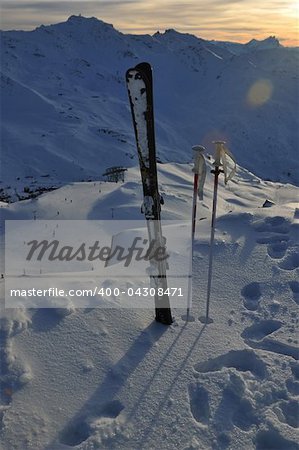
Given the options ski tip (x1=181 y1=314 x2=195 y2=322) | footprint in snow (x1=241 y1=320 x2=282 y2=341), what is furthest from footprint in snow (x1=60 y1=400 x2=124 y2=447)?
footprint in snow (x1=241 y1=320 x2=282 y2=341)

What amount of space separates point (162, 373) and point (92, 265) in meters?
4.08

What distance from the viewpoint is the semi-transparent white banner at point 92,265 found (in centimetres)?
573

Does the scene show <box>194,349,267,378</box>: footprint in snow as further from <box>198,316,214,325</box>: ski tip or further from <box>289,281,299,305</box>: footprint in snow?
<box>289,281,299,305</box>: footprint in snow

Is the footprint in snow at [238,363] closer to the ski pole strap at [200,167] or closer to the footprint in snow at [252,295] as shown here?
the footprint in snow at [252,295]

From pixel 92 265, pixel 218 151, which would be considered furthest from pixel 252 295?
pixel 92 265

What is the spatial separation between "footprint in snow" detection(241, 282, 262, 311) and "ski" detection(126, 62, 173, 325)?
50.9 inches

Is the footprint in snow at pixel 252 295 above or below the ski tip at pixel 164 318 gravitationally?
below

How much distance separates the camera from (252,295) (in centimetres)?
646

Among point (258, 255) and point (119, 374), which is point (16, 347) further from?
point (258, 255)

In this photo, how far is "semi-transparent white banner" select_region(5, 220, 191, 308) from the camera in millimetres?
5727

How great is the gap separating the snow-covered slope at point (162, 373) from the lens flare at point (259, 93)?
236 ft

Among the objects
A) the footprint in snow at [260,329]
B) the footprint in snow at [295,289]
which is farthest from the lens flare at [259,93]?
the footprint in snow at [260,329]

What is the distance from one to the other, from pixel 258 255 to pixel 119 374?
378 centimetres

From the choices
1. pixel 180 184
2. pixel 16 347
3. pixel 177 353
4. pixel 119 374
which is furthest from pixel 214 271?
pixel 180 184
